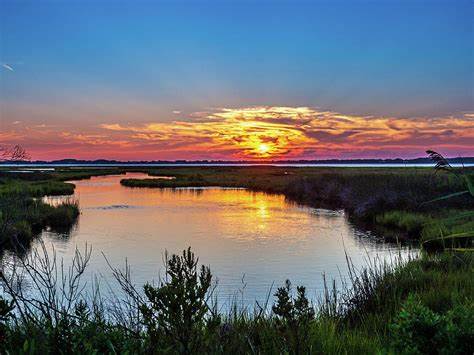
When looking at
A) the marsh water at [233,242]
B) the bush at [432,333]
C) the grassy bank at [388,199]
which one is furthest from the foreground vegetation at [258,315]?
the grassy bank at [388,199]

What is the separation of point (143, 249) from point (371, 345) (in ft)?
54.5

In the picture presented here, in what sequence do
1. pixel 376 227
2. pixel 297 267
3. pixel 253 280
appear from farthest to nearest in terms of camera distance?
pixel 376 227 < pixel 297 267 < pixel 253 280

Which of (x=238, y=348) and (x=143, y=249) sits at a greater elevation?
(x=238, y=348)

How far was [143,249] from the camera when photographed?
68.8ft

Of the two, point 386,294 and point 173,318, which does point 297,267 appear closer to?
point 386,294

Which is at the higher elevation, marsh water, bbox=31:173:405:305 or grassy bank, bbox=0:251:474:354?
grassy bank, bbox=0:251:474:354

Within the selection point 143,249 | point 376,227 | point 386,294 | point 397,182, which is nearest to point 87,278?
point 143,249

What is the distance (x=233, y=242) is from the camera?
22469mm

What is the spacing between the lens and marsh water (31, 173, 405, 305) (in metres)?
16.1

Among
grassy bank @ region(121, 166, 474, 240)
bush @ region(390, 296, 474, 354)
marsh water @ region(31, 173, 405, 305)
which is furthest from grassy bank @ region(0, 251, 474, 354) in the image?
grassy bank @ region(121, 166, 474, 240)

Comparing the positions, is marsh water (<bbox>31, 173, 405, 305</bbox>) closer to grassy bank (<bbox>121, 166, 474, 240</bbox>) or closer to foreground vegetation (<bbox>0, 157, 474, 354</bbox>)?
grassy bank (<bbox>121, 166, 474, 240</bbox>)

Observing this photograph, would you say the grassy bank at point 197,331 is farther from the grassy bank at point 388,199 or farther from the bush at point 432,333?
the grassy bank at point 388,199

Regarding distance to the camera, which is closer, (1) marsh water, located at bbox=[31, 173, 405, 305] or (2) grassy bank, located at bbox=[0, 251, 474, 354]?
(2) grassy bank, located at bbox=[0, 251, 474, 354]

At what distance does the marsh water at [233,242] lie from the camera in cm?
1606
